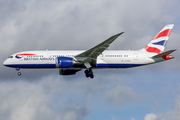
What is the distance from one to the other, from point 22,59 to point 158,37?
2491 centimetres

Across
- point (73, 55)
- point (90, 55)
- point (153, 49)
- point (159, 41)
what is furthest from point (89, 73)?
point (159, 41)

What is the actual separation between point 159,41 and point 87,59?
14.9m

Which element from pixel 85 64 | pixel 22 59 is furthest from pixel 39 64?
pixel 85 64

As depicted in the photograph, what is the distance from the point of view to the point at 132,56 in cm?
7869

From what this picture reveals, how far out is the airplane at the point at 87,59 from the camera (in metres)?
75.5

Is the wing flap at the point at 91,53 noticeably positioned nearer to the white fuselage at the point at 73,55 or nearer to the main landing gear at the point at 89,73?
the white fuselage at the point at 73,55

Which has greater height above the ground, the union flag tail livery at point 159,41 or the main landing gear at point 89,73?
the union flag tail livery at point 159,41

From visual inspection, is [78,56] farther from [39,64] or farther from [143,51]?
[143,51]

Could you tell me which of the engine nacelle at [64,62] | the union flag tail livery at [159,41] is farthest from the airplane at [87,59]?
the union flag tail livery at [159,41]

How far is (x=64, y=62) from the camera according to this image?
7488 centimetres

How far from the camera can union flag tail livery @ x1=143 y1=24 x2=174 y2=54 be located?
3209 inches

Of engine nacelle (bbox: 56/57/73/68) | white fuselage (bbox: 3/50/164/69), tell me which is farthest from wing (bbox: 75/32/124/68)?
engine nacelle (bbox: 56/57/73/68)

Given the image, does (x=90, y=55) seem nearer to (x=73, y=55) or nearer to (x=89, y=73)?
(x=73, y=55)

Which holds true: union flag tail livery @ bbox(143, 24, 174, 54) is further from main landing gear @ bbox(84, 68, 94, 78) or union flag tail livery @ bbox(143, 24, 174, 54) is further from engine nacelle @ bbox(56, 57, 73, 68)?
engine nacelle @ bbox(56, 57, 73, 68)
